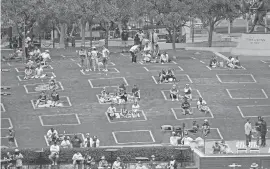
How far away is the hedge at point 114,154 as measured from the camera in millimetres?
64875

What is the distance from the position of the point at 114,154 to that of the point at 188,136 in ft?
22.0

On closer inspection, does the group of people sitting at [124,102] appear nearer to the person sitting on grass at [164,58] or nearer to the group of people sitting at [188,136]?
the group of people sitting at [188,136]

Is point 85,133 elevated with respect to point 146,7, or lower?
lower

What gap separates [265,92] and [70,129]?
1620cm

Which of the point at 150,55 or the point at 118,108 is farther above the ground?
the point at 150,55

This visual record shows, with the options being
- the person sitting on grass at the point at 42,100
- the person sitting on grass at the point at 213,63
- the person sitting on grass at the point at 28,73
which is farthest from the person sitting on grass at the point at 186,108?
the person sitting on grass at the point at 28,73

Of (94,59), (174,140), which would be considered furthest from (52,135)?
(94,59)

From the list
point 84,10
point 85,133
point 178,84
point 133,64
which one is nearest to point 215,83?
point 178,84

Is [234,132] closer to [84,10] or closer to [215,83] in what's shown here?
[215,83]

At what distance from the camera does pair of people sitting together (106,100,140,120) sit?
2955 inches

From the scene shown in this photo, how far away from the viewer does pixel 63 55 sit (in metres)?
99.4

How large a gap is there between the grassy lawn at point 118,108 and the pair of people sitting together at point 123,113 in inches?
24.2

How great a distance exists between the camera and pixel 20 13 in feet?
320

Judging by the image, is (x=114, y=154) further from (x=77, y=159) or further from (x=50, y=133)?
(x=50, y=133)
